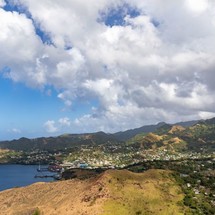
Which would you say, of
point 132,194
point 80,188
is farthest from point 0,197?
point 132,194

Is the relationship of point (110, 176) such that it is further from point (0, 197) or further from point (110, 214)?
point (0, 197)

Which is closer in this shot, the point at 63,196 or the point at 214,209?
the point at 214,209

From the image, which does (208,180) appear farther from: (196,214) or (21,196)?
(21,196)

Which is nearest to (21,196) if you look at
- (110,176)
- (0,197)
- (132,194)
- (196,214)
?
(0,197)

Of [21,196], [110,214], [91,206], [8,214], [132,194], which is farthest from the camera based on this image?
[21,196]

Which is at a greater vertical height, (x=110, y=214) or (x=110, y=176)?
(x=110, y=176)

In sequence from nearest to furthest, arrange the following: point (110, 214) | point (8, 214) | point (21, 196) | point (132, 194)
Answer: point (110, 214) → point (132, 194) → point (8, 214) → point (21, 196)
